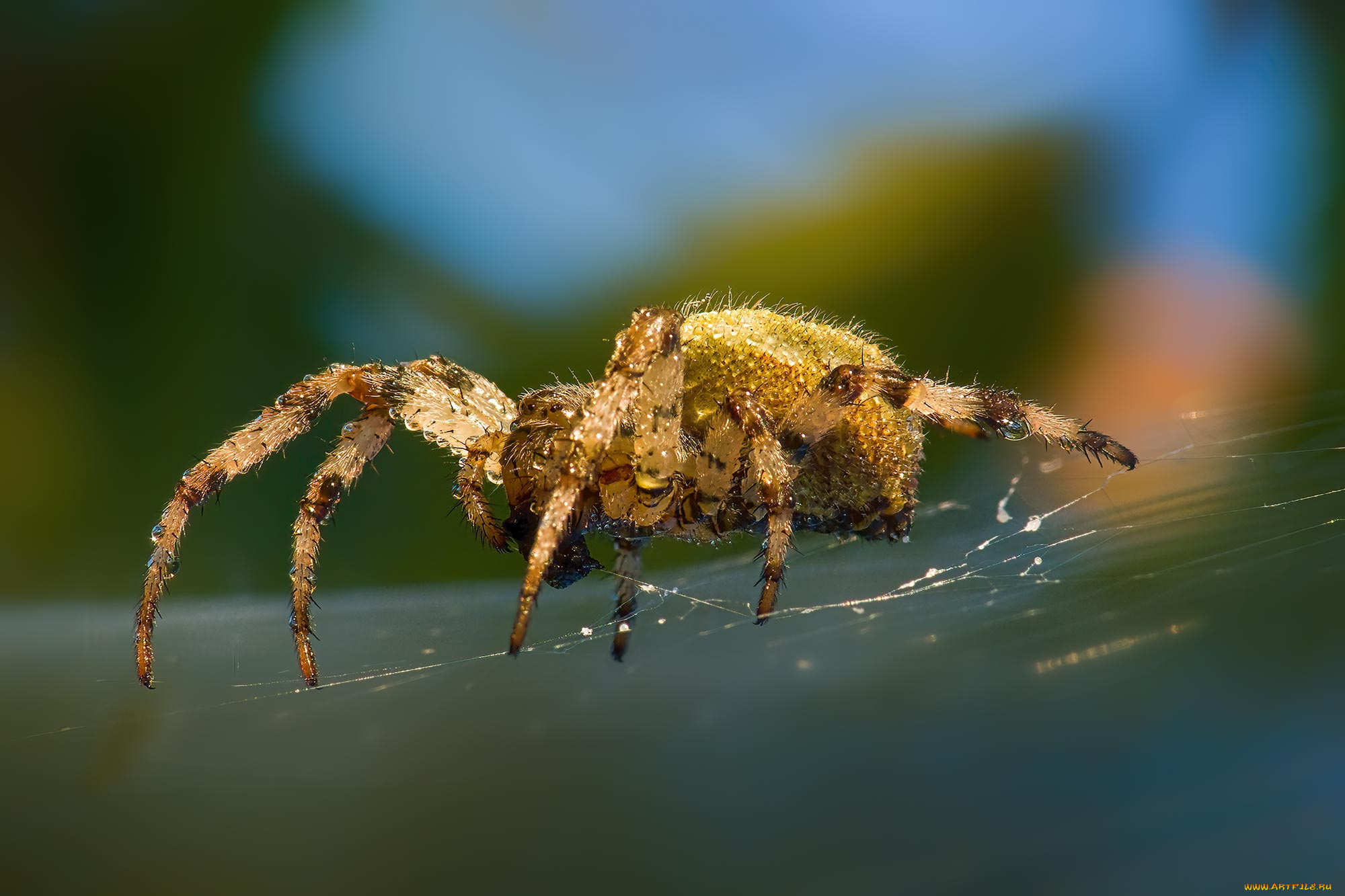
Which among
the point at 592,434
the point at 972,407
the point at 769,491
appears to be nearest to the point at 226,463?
the point at 592,434

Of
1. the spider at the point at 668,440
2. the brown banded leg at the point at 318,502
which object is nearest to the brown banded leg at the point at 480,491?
the spider at the point at 668,440

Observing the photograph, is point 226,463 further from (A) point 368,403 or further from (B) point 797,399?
(B) point 797,399

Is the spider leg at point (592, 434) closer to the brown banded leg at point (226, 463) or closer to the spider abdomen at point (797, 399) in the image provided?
the spider abdomen at point (797, 399)

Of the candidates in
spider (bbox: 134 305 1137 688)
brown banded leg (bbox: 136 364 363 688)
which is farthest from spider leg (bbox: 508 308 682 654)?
brown banded leg (bbox: 136 364 363 688)

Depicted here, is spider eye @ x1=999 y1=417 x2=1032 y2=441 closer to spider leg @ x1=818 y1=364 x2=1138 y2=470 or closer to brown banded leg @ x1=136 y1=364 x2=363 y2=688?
spider leg @ x1=818 y1=364 x2=1138 y2=470

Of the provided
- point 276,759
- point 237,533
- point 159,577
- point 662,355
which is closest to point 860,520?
point 662,355

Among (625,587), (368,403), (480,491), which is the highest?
(368,403)
